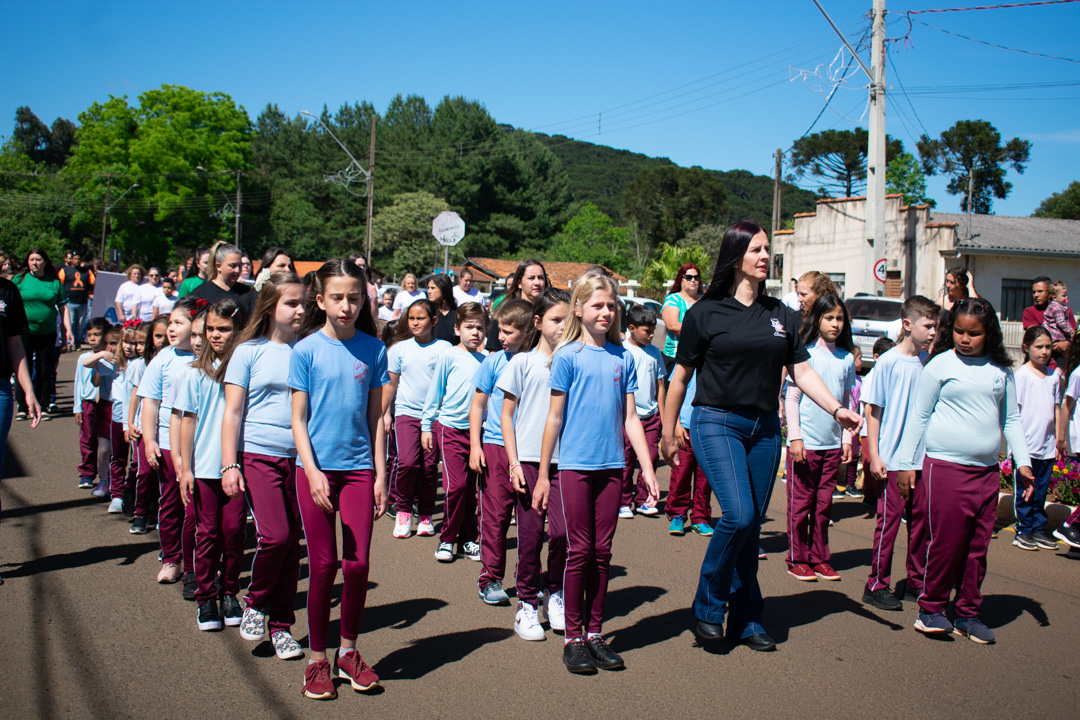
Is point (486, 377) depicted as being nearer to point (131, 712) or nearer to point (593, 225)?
point (131, 712)

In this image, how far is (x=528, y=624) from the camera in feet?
15.2

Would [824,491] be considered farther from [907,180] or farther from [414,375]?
[907,180]

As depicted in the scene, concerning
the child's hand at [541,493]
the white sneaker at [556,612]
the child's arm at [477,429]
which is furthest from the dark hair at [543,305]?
the white sneaker at [556,612]

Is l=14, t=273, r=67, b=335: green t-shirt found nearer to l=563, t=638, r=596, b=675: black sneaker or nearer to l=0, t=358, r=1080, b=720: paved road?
l=0, t=358, r=1080, b=720: paved road

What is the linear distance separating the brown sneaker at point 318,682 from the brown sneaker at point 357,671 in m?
0.08

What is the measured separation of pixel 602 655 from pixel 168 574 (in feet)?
10.1

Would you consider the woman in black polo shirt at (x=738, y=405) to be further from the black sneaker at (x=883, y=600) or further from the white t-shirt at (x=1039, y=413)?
the white t-shirt at (x=1039, y=413)

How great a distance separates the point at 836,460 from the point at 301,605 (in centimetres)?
382

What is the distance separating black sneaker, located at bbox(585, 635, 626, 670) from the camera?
4.15 meters

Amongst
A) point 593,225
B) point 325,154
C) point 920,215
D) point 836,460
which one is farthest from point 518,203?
point 836,460

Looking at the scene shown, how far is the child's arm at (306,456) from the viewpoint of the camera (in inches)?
145

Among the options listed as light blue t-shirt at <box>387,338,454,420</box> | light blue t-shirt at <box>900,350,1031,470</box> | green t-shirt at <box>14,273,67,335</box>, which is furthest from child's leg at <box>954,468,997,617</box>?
green t-shirt at <box>14,273,67,335</box>

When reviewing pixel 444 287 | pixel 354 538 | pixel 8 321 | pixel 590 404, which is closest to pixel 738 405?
pixel 590 404

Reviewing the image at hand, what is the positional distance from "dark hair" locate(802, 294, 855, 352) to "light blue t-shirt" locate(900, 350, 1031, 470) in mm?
1143
